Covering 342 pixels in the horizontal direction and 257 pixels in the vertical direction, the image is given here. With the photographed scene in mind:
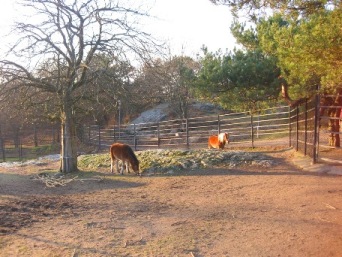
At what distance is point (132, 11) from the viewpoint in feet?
34.7

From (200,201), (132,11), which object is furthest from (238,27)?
(200,201)

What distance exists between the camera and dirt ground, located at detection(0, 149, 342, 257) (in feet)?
15.5

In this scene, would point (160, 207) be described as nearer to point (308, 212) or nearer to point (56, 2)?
point (308, 212)

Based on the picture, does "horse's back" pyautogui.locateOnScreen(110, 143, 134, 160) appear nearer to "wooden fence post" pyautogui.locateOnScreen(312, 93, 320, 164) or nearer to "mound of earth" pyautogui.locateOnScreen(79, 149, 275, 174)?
"mound of earth" pyautogui.locateOnScreen(79, 149, 275, 174)

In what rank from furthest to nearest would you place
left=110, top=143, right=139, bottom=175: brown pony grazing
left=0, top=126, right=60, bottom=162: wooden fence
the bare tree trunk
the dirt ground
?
1. left=0, top=126, right=60, bottom=162: wooden fence
2. the bare tree trunk
3. left=110, top=143, right=139, bottom=175: brown pony grazing
4. the dirt ground

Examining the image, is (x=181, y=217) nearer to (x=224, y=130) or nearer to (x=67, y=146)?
(x=67, y=146)

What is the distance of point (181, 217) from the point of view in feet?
20.2

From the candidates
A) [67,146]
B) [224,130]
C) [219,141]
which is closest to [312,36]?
[67,146]

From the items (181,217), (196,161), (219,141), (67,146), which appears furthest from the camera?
(219,141)

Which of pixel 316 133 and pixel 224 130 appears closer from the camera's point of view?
pixel 316 133

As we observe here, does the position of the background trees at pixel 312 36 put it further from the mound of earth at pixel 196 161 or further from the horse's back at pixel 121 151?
the horse's back at pixel 121 151

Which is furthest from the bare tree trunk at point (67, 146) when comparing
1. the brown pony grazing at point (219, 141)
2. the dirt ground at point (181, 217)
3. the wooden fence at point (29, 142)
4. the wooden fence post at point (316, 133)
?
the wooden fence at point (29, 142)

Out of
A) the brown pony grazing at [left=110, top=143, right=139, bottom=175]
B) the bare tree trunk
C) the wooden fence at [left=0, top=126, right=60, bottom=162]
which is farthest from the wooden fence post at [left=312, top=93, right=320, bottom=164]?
the wooden fence at [left=0, top=126, right=60, bottom=162]

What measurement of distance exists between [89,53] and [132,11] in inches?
67.1
